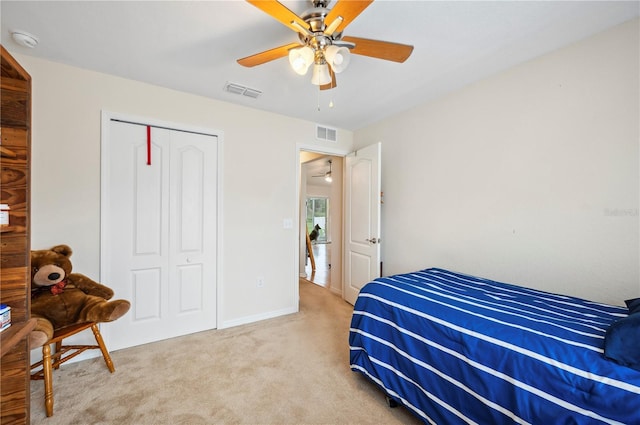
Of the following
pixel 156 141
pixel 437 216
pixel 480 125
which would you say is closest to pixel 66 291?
pixel 156 141

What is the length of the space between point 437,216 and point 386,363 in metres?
1.55

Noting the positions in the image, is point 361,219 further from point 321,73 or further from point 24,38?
point 24,38

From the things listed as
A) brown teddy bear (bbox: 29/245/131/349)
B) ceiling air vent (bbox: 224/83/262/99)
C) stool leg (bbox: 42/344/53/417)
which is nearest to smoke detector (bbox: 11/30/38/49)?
ceiling air vent (bbox: 224/83/262/99)

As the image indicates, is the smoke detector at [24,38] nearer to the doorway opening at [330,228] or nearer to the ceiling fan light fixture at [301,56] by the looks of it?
the ceiling fan light fixture at [301,56]

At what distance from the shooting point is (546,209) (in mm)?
1864

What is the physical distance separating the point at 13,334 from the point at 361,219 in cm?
289

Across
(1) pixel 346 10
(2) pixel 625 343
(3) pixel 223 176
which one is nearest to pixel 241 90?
(3) pixel 223 176

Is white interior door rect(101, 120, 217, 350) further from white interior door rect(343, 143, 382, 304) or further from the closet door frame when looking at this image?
white interior door rect(343, 143, 382, 304)

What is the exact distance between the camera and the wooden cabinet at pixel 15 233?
1.30 metres

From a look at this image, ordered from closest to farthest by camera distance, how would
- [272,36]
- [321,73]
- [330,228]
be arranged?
[321,73], [272,36], [330,228]

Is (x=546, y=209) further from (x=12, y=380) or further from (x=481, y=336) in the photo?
(x=12, y=380)

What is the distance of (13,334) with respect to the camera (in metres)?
1.20

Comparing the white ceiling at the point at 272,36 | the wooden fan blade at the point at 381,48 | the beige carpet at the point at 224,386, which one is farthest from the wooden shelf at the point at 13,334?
the wooden fan blade at the point at 381,48

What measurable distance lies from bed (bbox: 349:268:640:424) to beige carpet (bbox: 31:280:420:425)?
265 mm
